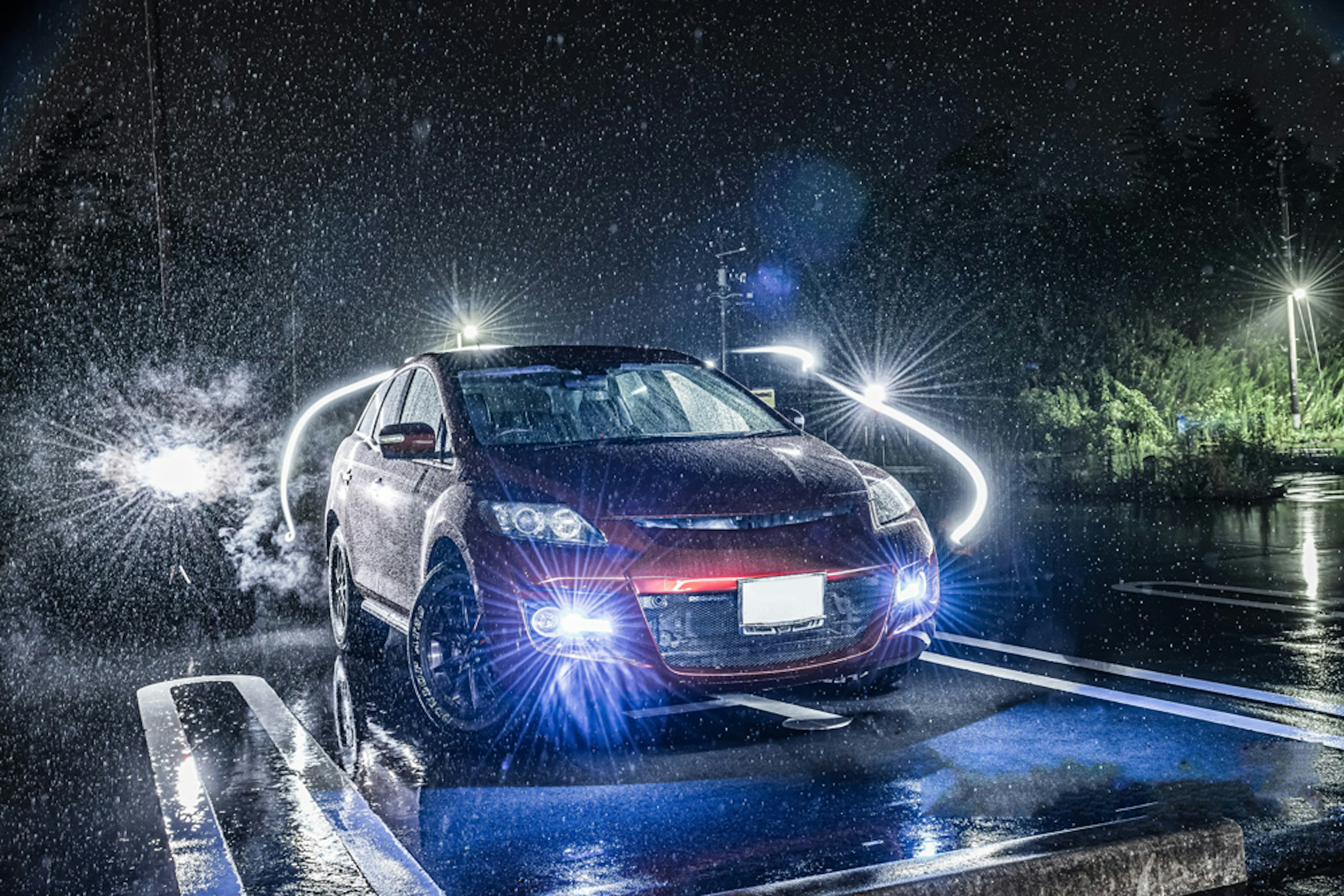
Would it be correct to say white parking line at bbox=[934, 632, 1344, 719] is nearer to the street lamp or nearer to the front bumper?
the front bumper

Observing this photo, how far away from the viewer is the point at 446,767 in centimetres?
504

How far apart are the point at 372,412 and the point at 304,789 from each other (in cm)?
336

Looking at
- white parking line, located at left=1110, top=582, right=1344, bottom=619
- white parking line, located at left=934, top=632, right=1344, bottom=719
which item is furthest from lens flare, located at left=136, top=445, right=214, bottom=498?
white parking line, located at left=1110, top=582, right=1344, bottom=619

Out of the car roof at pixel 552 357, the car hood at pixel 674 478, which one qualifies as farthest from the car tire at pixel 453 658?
the car roof at pixel 552 357

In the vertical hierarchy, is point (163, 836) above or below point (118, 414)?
below

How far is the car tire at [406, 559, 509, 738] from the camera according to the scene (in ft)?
17.0

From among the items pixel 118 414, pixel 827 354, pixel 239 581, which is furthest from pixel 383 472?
pixel 827 354

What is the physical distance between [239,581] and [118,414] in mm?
5547

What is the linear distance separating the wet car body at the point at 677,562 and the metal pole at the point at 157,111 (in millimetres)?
11810

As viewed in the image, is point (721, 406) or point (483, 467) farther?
A: point (721, 406)

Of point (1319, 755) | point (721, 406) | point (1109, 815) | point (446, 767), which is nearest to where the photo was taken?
point (1109, 815)

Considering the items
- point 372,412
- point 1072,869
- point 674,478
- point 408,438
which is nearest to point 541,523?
point 674,478

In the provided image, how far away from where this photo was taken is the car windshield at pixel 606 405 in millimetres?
6031

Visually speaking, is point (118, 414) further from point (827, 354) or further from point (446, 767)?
point (827, 354)
